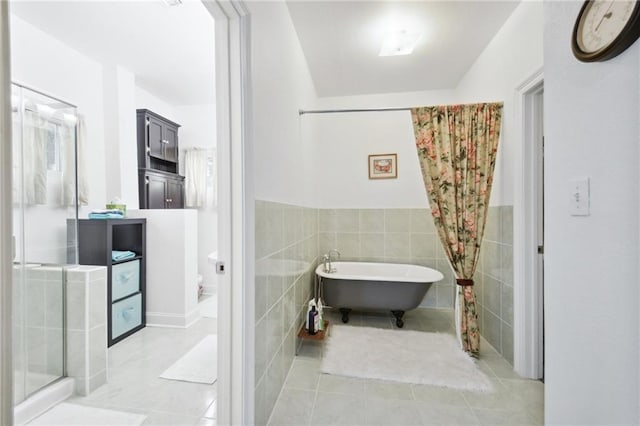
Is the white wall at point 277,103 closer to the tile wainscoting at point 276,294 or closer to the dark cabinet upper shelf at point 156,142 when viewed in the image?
the tile wainscoting at point 276,294

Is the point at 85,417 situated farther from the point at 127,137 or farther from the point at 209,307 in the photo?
the point at 127,137

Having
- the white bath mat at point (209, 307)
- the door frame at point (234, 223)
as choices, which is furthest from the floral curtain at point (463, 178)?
the white bath mat at point (209, 307)

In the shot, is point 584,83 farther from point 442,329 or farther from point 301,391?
point 442,329

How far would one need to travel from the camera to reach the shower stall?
1.51 meters

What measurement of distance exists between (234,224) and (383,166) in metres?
2.49

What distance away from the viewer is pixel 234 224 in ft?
4.05

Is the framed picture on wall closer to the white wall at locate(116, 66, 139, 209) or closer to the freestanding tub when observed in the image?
the freestanding tub

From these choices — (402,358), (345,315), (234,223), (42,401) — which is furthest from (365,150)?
(42,401)

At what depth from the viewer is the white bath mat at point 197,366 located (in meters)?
1.86

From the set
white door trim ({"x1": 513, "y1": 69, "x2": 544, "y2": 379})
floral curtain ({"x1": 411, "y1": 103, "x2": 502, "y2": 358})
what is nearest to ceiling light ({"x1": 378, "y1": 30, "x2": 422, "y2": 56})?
floral curtain ({"x1": 411, "y1": 103, "x2": 502, "y2": 358})

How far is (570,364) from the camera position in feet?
Result: 3.01

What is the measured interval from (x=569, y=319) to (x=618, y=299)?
208mm

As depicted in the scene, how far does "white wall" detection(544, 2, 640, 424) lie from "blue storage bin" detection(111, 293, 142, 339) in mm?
3014

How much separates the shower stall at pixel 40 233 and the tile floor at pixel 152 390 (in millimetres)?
336
